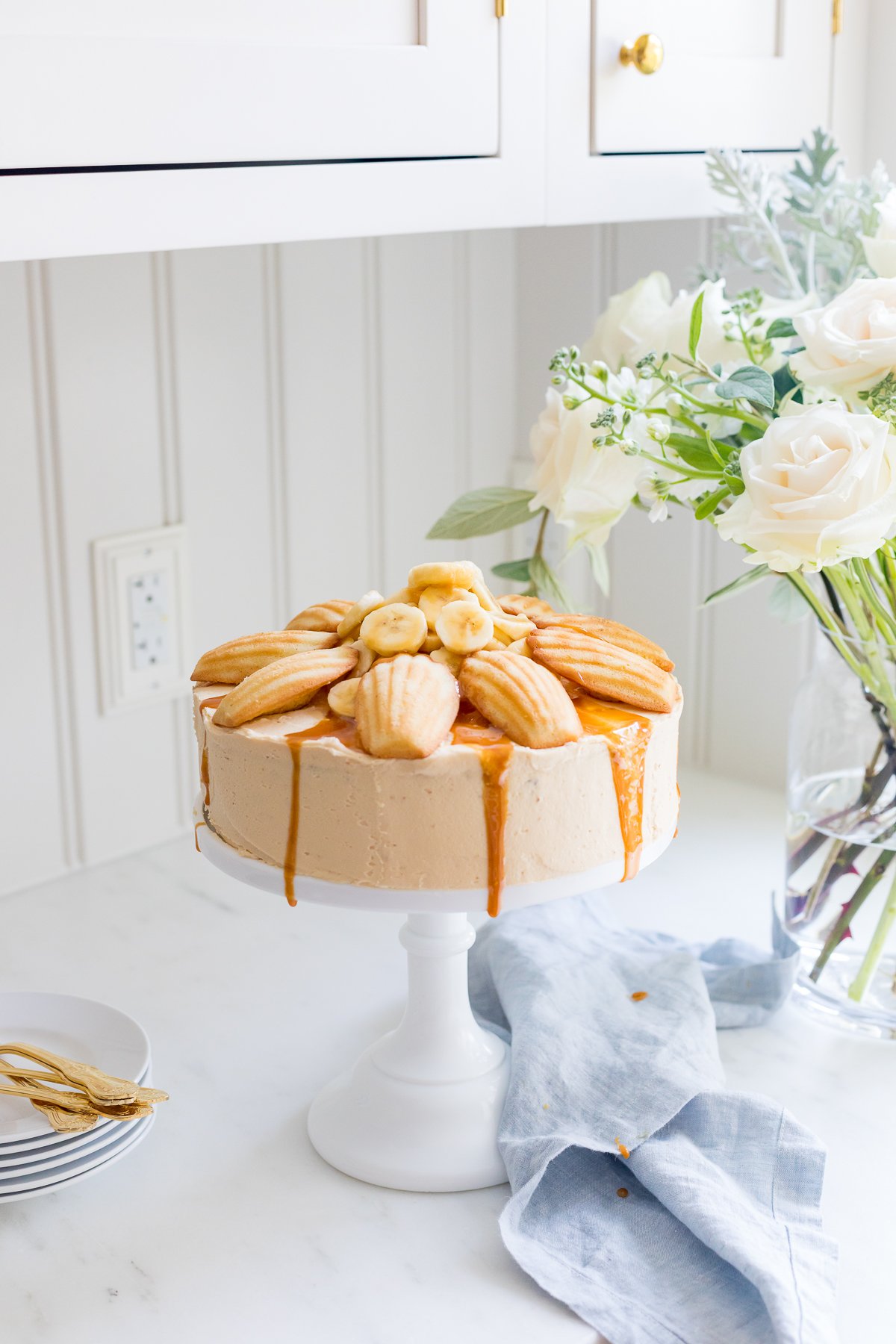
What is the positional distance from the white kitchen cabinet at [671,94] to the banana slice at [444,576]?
28 cm

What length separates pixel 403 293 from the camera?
4.36 feet

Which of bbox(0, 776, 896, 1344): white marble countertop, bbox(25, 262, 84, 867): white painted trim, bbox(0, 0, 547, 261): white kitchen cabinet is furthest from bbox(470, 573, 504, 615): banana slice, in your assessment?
bbox(25, 262, 84, 867): white painted trim

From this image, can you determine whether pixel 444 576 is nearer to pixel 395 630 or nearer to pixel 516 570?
pixel 395 630

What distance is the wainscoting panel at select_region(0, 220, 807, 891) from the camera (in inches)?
43.9

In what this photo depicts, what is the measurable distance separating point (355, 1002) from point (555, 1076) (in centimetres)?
21

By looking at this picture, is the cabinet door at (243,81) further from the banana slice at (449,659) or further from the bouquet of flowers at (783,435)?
the banana slice at (449,659)

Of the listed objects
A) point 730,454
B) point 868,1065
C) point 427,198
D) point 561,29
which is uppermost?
point 561,29

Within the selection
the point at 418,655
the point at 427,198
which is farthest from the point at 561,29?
the point at 418,655

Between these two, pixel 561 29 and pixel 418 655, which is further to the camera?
pixel 561 29

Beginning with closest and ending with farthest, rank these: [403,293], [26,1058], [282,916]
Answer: [26,1058] < [282,916] < [403,293]

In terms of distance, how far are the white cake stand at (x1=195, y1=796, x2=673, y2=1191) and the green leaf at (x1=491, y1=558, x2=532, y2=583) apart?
0.88 feet

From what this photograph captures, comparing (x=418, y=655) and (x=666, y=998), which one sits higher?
(x=418, y=655)

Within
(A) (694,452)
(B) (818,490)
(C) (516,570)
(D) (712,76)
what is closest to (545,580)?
(C) (516,570)

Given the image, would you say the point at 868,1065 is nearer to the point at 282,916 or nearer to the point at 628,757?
the point at 628,757
